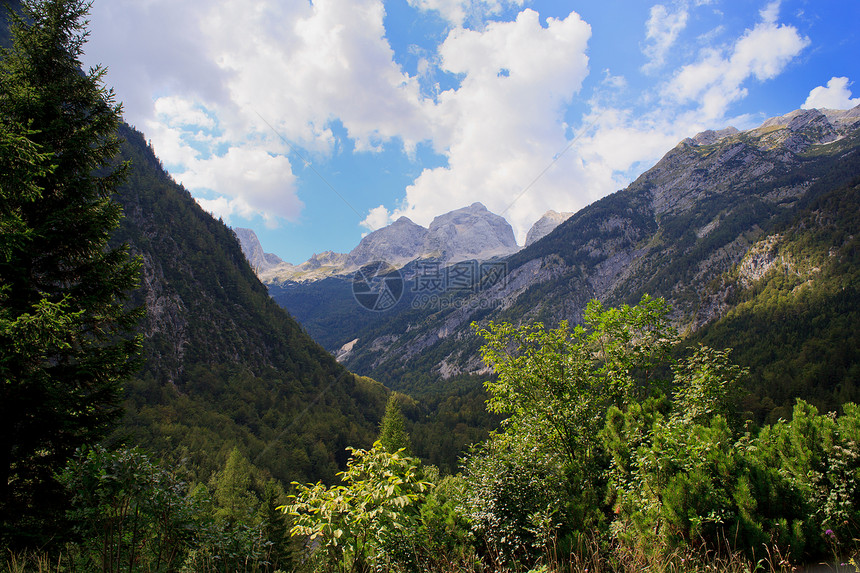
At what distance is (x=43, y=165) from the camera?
870 centimetres

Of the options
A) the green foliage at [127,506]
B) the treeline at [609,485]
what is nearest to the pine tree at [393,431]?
the treeline at [609,485]

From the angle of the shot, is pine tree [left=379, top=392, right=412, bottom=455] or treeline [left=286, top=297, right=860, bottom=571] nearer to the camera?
treeline [left=286, top=297, right=860, bottom=571]

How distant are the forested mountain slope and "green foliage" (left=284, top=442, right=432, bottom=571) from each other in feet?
238

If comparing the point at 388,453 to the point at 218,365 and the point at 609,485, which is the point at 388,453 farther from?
the point at 218,365

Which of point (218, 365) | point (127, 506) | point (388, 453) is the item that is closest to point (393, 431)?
point (388, 453)

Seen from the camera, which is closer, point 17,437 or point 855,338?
point 17,437

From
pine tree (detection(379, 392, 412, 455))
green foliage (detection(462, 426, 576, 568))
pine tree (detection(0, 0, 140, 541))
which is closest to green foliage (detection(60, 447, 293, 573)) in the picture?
pine tree (detection(0, 0, 140, 541))

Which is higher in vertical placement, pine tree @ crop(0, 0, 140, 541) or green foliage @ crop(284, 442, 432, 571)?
pine tree @ crop(0, 0, 140, 541)

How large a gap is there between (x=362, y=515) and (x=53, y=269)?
9907 millimetres

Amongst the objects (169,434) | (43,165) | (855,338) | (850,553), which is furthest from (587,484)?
(855,338)

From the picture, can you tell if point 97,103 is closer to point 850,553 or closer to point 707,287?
point 850,553

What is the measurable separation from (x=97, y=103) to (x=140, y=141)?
18964 cm

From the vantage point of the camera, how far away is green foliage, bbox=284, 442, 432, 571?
5.05m

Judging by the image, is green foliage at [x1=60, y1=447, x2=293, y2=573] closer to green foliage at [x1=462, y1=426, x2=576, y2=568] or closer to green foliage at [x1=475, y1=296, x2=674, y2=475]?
green foliage at [x1=462, y1=426, x2=576, y2=568]
